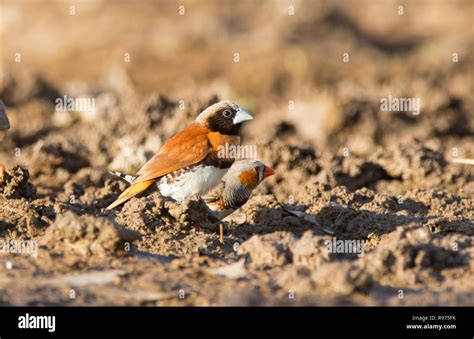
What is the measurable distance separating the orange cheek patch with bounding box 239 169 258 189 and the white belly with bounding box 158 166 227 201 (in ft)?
0.74

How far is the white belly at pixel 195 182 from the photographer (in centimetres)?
766

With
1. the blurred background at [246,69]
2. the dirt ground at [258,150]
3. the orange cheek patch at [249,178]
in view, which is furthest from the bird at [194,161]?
the blurred background at [246,69]

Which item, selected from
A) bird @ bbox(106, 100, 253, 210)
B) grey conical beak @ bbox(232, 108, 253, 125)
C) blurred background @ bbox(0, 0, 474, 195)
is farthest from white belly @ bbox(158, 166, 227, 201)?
blurred background @ bbox(0, 0, 474, 195)

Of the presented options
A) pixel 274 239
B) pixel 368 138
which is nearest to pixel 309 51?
pixel 368 138

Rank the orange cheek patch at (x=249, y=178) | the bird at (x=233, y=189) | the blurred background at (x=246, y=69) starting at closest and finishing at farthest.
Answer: the bird at (x=233, y=189) → the orange cheek patch at (x=249, y=178) → the blurred background at (x=246, y=69)

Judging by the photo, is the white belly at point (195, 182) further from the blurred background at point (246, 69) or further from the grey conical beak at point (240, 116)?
the blurred background at point (246, 69)

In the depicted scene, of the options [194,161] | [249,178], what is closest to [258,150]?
[249,178]

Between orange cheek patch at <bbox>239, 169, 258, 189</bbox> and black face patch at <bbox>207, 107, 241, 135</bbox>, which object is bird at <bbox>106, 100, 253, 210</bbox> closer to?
black face patch at <bbox>207, 107, 241, 135</bbox>

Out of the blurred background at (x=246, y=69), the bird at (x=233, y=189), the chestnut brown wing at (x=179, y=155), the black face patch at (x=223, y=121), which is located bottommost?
the bird at (x=233, y=189)

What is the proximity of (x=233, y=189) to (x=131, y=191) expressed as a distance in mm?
869

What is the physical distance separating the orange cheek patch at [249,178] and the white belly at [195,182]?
0.74 feet

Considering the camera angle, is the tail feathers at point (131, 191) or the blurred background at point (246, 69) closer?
the tail feathers at point (131, 191)

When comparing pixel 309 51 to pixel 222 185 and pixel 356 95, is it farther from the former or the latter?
pixel 222 185

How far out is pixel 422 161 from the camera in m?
9.51
